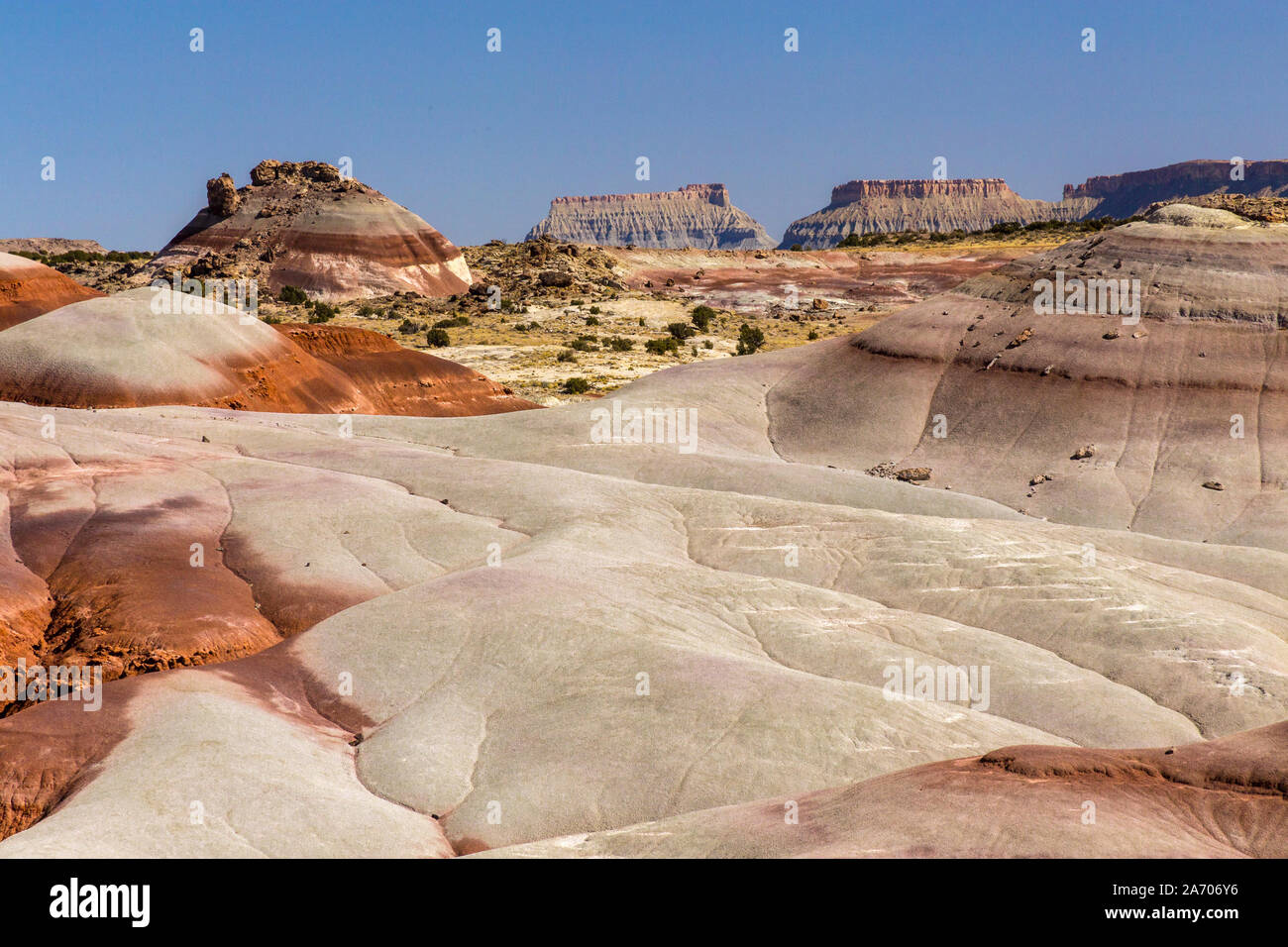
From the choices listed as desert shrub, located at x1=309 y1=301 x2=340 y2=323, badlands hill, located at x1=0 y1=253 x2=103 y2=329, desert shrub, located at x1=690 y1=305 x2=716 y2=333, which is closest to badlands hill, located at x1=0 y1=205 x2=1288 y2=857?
badlands hill, located at x1=0 y1=253 x2=103 y2=329

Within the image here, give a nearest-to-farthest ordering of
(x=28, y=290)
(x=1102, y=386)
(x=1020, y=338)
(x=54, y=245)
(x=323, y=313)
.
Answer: (x=1102, y=386) < (x=1020, y=338) < (x=28, y=290) < (x=323, y=313) < (x=54, y=245)

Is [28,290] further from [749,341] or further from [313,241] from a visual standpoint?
[749,341]

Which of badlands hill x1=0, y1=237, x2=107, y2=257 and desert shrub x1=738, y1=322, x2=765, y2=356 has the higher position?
badlands hill x1=0, y1=237, x2=107, y2=257

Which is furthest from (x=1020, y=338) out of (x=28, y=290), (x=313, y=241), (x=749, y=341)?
(x=313, y=241)

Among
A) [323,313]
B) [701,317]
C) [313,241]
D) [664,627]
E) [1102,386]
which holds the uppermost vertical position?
[313,241]

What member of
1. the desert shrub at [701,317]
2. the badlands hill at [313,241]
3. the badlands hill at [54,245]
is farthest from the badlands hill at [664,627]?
the badlands hill at [54,245]

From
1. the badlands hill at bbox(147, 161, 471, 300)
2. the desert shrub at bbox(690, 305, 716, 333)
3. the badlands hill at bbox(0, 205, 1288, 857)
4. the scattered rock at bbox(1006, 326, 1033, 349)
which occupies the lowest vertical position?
the badlands hill at bbox(0, 205, 1288, 857)

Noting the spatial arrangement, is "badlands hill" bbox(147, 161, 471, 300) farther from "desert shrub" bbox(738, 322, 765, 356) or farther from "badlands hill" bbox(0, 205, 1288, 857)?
"badlands hill" bbox(0, 205, 1288, 857)

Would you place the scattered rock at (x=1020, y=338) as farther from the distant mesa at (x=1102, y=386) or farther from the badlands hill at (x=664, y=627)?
the badlands hill at (x=664, y=627)

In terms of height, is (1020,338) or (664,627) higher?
(1020,338)
